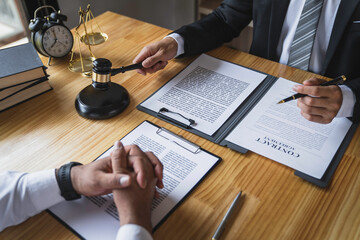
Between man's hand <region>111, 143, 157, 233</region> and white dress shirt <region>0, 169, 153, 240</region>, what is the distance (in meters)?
0.16

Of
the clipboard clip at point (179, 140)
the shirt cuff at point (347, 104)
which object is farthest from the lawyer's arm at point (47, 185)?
the shirt cuff at point (347, 104)

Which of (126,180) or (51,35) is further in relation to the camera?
Result: (51,35)

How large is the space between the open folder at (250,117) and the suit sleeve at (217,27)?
117mm

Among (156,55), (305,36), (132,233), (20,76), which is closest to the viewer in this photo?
(132,233)

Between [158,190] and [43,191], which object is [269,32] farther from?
[43,191]

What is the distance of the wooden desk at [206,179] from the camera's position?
0.71m

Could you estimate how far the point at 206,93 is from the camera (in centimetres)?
109

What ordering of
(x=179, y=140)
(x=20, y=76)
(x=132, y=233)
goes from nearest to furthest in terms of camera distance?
(x=132, y=233), (x=179, y=140), (x=20, y=76)

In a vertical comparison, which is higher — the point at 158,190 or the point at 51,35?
the point at 51,35

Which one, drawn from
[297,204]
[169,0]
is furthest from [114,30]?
[169,0]

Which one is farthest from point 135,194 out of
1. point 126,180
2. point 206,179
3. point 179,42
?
point 179,42

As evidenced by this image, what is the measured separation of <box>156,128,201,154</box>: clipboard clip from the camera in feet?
2.92

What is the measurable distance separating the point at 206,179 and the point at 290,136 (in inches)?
11.6

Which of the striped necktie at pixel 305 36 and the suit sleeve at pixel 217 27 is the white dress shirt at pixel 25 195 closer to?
the suit sleeve at pixel 217 27
